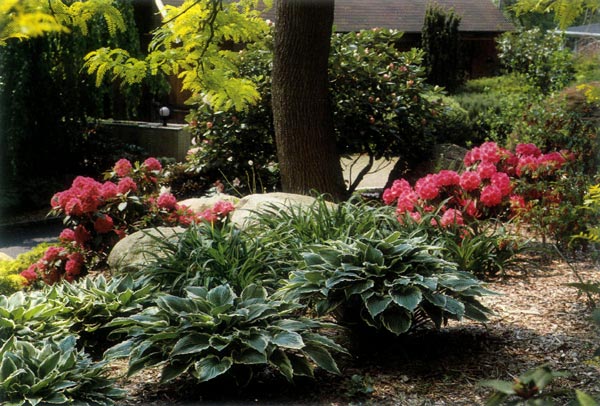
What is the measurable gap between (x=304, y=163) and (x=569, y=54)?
9.18 metres

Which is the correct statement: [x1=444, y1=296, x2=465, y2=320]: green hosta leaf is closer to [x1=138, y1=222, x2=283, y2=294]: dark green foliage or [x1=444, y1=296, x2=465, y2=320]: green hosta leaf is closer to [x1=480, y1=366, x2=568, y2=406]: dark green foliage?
[x1=138, y1=222, x2=283, y2=294]: dark green foliage

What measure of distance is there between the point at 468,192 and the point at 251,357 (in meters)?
3.11

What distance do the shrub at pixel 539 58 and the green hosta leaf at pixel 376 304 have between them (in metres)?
10.3

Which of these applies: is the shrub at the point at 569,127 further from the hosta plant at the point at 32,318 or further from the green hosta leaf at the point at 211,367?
the hosta plant at the point at 32,318

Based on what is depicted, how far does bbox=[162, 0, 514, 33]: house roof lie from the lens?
64.6ft

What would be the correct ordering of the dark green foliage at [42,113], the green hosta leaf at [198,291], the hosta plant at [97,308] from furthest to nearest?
the dark green foliage at [42,113] → the hosta plant at [97,308] → the green hosta leaf at [198,291]

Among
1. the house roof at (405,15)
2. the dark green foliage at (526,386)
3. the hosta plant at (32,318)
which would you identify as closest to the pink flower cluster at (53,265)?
the hosta plant at (32,318)

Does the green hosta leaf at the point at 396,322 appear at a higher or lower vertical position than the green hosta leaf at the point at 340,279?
lower

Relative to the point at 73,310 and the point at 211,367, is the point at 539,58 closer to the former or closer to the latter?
the point at 73,310

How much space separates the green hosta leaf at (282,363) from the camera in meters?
3.44

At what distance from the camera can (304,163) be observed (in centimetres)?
735

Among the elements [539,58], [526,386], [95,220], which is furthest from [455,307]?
[539,58]

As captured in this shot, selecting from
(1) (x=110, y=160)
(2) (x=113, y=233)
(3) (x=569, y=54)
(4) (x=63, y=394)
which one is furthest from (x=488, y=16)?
(4) (x=63, y=394)

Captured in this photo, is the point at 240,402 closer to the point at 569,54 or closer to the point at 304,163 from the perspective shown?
the point at 304,163
